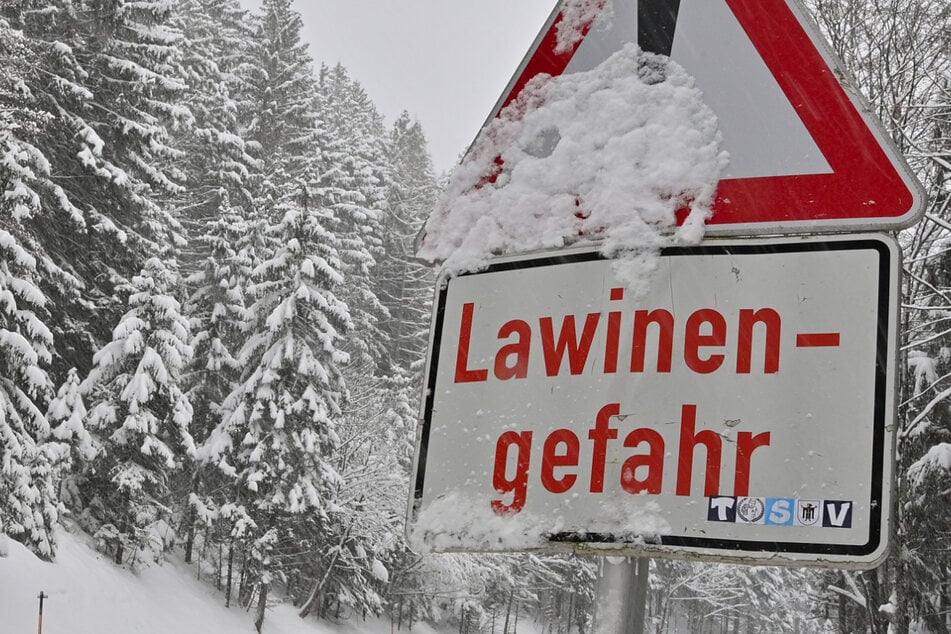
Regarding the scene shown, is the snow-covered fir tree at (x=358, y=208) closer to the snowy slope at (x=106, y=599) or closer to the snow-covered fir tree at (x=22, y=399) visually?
the snowy slope at (x=106, y=599)

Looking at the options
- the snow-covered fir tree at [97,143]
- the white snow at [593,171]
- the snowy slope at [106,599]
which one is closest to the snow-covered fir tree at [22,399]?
the snowy slope at [106,599]

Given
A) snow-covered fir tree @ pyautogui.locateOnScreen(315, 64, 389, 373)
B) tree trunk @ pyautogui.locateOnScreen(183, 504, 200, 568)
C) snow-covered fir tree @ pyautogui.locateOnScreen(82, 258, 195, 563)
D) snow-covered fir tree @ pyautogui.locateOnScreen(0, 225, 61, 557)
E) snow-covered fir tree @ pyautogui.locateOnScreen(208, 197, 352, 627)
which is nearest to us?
snow-covered fir tree @ pyautogui.locateOnScreen(0, 225, 61, 557)

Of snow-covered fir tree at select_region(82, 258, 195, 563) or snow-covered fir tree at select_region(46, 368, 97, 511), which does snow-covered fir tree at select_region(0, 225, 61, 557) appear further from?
snow-covered fir tree at select_region(82, 258, 195, 563)

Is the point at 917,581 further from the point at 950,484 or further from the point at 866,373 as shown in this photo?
the point at 866,373

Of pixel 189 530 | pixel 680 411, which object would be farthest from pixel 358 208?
pixel 680 411

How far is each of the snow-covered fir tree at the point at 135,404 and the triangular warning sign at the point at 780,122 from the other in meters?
19.4

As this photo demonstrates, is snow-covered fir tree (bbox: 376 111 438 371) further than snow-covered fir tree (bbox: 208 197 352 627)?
Yes

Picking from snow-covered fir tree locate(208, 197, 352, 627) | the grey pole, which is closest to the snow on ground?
snow-covered fir tree locate(208, 197, 352, 627)

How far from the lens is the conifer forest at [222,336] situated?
1081 centimetres

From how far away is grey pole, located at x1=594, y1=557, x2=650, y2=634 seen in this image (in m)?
1.40

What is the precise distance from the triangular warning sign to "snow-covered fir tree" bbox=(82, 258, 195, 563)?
19.4 metres

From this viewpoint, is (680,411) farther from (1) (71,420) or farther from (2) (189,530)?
(2) (189,530)

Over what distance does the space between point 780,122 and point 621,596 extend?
0.83 metres

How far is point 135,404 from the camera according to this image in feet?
65.8
